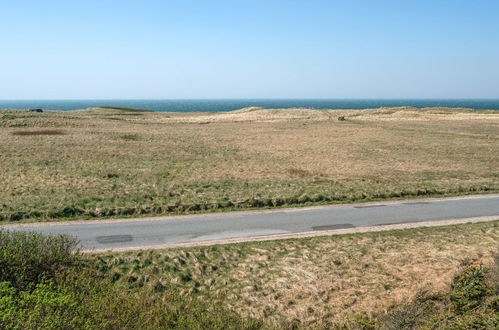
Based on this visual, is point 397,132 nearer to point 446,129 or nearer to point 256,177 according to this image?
point 446,129

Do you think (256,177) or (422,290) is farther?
(256,177)

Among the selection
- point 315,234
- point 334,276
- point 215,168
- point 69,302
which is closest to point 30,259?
point 69,302

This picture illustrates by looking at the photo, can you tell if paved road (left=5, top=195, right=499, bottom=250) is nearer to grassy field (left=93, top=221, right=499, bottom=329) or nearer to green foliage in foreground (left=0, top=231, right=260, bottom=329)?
grassy field (left=93, top=221, right=499, bottom=329)

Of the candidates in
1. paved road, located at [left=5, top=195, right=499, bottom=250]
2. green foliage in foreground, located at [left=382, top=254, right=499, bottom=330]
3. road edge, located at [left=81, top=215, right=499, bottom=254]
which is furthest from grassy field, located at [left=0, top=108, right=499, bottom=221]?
green foliage in foreground, located at [left=382, top=254, right=499, bottom=330]

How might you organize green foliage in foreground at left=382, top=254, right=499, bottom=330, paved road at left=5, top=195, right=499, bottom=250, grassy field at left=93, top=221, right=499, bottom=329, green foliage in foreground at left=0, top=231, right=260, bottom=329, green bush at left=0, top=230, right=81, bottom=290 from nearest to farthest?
green foliage in foreground at left=0, top=231, right=260, bottom=329 → green foliage in foreground at left=382, top=254, right=499, bottom=330 → green bush at left=0, top=230, right=81, bottom=290 → grassy field at left=93, top=221, right=499, bottom=329 → paved road at left=5, top=195, right=499, bottom=250

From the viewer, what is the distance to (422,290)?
455 inches

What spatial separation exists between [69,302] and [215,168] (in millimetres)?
22896

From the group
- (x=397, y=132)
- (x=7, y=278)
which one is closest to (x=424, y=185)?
(x=7, y=278)

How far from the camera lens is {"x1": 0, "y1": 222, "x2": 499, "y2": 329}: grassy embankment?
8.54 metres

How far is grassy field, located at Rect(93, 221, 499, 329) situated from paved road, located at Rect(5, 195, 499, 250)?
1.56 m

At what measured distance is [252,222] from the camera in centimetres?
1864

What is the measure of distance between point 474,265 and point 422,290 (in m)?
2.30

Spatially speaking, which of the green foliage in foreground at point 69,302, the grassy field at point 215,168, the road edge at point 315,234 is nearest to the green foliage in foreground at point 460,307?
the green foliage in foreground at point 69,302

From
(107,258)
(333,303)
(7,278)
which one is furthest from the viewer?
(107,258)
